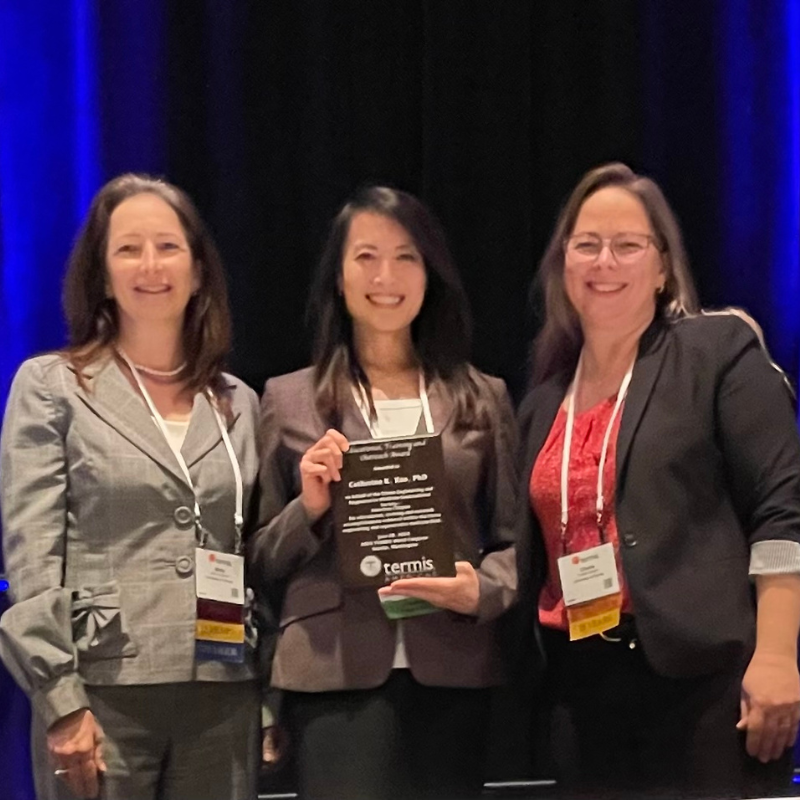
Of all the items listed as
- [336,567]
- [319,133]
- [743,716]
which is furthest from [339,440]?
[319,133]

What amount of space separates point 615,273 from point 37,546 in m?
1.18

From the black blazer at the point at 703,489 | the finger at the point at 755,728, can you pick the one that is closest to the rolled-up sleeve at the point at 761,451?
the black blazer at the point at 703,489

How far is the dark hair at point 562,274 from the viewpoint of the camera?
7.97 ft

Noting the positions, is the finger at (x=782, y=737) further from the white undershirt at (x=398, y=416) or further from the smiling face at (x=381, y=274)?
the smiling face at (x=381, y=274)

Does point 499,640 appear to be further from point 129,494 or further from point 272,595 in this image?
point 129,494

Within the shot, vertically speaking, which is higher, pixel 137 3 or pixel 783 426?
pixel 137 3

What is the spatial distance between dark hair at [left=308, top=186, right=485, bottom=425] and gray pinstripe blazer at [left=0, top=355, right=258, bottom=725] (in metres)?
0.37

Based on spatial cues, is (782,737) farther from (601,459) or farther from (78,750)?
(78,750)

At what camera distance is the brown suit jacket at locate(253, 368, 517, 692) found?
2.35 m

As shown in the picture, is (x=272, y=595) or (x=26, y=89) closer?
(x=272, y=595)

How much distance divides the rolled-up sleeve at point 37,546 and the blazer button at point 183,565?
→ 0.20m

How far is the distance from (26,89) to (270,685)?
1.74 metres

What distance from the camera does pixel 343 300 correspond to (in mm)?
2639

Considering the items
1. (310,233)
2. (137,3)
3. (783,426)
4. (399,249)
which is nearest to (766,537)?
(783,426)
